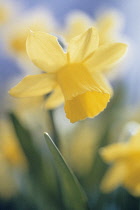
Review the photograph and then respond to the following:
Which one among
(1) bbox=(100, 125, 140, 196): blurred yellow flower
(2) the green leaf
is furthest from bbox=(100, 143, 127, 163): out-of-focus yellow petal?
(2) the green leaf

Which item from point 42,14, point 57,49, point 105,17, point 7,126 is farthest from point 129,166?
point 42,14

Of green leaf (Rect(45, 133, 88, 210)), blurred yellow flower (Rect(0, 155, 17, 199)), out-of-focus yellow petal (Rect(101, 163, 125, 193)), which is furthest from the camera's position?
blurred yellow flower (Rect(0, 155, 17, 199))

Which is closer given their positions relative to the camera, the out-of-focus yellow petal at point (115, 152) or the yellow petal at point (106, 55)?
the yellow petal at point (106, 55)

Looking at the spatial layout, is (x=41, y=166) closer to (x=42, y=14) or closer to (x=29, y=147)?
(x=29, y=147)

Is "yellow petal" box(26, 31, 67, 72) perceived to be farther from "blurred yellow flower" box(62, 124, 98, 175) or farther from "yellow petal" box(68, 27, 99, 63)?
"blurred yellow flower" box(62, 124, 98, 175)

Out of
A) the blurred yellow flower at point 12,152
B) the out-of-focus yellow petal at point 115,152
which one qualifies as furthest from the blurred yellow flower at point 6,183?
the out-of-focus yellow petal at point 115,152

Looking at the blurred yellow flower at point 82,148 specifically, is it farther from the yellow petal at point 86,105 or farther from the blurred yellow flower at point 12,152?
the yellow petal at point 86,105
